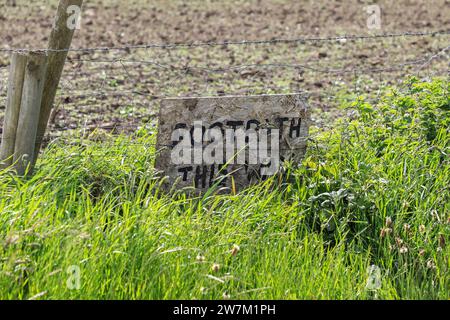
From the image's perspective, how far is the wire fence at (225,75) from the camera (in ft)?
25.2

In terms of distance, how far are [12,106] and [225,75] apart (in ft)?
16.6

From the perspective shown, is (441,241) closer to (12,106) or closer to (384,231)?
(384,231)

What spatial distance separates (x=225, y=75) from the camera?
978 cm

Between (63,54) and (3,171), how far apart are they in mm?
763

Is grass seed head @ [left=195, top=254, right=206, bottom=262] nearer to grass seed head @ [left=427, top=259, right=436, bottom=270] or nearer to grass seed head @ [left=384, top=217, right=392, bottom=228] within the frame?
grass seed head @ [left=384, top=217, right=392, bottom=228]

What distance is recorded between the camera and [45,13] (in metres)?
→ 13.8

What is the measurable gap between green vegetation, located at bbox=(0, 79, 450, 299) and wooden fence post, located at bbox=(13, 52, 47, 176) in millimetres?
126

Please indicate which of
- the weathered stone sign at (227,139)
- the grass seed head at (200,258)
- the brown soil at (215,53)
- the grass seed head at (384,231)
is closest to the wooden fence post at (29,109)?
the weathered stone sign at (227,139)

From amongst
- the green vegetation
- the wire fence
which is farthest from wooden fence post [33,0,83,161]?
the wire fence

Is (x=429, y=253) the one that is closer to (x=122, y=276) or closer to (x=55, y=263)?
(x=122, y=276)

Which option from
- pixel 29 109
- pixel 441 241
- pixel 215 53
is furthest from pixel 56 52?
pixel 215 53

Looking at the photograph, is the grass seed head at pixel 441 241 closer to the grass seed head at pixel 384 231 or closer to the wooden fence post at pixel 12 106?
the grass seed head at pixel 384 231

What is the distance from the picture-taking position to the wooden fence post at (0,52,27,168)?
486cm
